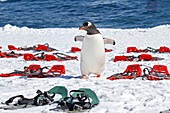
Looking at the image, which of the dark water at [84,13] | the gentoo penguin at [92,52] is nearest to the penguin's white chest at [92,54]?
the gentoo penguin at [92,52]

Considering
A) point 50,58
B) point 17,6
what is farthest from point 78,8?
point 50,58

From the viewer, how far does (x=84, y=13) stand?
26.5m

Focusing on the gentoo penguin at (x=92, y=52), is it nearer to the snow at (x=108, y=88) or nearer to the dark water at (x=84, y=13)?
the snow at (x=108, y=88)

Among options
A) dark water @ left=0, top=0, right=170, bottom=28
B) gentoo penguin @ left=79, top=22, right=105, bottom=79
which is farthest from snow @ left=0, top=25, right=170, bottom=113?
dark water @ left=0, top=0, right=170, bottom=28

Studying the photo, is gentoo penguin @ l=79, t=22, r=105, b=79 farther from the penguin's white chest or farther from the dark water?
the dark water

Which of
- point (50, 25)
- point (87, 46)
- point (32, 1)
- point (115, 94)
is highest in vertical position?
point (32, 1)

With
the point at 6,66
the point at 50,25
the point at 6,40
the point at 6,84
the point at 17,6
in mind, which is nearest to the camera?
the point at 6,84

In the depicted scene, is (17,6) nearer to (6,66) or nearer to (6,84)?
(6,66)

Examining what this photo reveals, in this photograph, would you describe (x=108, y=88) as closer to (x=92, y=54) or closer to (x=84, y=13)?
(x=92, y=54)

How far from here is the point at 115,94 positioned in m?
5.20

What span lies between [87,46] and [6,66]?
236 centimetres

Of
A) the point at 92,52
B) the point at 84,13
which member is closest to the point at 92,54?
the point at 92,52

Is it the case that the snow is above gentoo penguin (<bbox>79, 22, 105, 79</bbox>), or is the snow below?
below

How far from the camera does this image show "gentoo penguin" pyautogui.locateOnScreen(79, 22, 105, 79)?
6.17 meters
